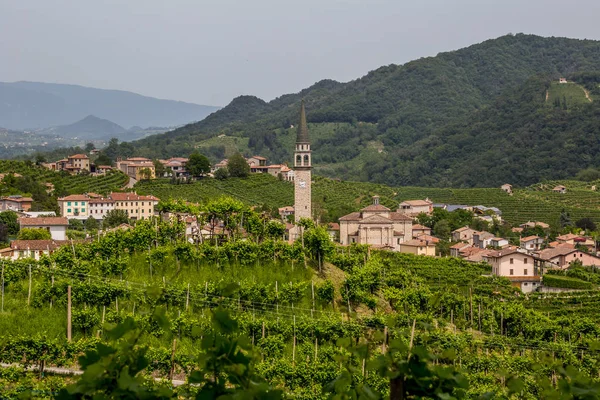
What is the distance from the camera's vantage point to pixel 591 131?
109m

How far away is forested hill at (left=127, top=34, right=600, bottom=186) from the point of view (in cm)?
11219

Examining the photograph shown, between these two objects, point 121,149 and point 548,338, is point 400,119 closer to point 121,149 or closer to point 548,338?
point 121,149

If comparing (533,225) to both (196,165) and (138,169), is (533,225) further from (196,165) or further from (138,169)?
(138,169)

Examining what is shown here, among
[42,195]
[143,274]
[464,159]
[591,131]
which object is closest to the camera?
[143,274]

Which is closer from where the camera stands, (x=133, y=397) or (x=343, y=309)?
(x=133, y=397)

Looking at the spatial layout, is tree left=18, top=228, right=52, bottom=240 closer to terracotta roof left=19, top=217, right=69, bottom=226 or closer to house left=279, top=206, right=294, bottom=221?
terracotta roof left=19, top=217, right=69, bottom=226

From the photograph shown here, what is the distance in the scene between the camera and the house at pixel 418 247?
4812 cm

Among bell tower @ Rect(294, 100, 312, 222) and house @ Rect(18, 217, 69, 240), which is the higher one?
bell tower @ Rect(294, 100, 312, 222)

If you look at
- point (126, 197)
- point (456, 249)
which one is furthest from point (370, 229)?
point (126, 197)

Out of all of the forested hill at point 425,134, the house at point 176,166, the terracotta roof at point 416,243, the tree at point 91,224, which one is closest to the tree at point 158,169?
the house at point 176,166

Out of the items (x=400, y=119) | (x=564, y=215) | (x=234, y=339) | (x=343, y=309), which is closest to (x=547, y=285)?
(x=343, y=309)

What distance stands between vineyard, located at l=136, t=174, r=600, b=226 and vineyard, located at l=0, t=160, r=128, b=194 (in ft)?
10.1

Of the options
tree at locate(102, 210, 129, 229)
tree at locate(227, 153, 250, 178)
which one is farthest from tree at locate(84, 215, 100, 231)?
tree at locate(227, 153, 250, 178)

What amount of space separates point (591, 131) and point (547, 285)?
79.5m
